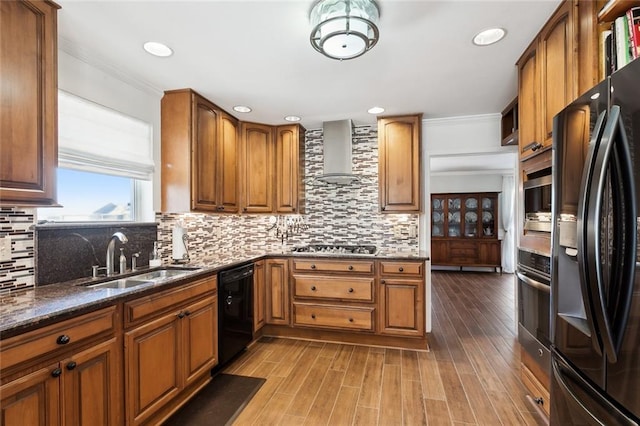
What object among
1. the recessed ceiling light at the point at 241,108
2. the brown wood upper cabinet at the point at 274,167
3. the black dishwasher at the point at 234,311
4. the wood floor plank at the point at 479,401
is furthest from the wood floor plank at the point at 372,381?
the recessed ceiling light at the point at 241,108

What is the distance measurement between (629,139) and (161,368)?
254 cm

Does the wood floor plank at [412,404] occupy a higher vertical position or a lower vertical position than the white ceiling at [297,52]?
lower

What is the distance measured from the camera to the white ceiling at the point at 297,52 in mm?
1688

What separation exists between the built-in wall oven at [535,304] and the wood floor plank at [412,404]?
83 centimetres

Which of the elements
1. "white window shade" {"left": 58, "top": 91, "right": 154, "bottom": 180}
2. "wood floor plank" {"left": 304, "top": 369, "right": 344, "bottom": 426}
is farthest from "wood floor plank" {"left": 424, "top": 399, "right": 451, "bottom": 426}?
"white window shade" {"left": 58, "top": 91, "right": 154, "bottom": 180}

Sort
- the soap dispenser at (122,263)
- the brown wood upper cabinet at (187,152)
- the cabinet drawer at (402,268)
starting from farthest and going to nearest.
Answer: the cabinet drawer at (402,268) < the brown wood upper cabinet at (187,152) < the soap dispenser at (122,263)

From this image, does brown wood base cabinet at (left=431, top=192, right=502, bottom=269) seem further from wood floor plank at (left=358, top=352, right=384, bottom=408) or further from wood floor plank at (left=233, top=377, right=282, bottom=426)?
wood floor plank at (left=233, top=377, right=282, bottom=426)

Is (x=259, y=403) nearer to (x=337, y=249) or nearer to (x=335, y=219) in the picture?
(x=337, y=249)

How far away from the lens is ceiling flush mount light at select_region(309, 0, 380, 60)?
1544 millimetres

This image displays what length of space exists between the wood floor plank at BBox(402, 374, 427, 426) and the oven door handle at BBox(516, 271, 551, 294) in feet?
3.73

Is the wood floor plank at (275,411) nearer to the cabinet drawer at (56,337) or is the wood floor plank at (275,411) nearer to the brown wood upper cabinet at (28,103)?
the cabinet drawer at (56,337)

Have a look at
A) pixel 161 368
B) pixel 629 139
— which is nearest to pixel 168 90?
pixel 161 368

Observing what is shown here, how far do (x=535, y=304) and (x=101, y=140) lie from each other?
3253 mm

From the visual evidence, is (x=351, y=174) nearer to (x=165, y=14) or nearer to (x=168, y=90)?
(x=168, y=90)
